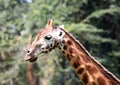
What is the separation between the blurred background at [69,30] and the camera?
11070 mm

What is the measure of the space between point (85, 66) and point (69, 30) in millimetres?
6759

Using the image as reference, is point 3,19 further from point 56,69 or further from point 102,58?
point 102,58

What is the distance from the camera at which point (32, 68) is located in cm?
1349

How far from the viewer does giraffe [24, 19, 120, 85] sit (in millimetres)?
3795

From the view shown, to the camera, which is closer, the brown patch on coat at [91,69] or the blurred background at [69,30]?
the brown patch on coat at [91,69]

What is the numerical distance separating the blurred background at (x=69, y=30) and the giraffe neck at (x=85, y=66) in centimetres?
671

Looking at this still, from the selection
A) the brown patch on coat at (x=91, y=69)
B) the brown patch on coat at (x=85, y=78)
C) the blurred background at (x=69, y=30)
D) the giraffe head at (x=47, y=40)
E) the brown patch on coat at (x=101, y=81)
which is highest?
the giraffe head at (x=47, y=40)

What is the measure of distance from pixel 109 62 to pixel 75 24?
3.96 ft

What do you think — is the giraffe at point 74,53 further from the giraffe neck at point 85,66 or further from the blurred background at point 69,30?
the blurred background at point 69,30

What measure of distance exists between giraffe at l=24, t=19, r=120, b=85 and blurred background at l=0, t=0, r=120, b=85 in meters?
6.71

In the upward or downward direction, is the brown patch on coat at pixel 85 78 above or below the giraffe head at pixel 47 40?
below

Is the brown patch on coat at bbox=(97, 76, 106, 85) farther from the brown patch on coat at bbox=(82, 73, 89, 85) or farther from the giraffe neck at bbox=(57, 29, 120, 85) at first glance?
the brown patch on coat at bbox=(82, 73, 89, 85)

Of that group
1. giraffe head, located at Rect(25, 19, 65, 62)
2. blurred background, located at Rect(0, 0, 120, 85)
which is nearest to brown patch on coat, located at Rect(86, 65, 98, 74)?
giraffe head, located at Rect(25, 19, 65, 62)

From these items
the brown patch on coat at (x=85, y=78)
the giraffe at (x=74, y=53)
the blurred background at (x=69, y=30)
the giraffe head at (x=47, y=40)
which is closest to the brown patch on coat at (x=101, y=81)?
the giraffe at (x=74, y=53)
